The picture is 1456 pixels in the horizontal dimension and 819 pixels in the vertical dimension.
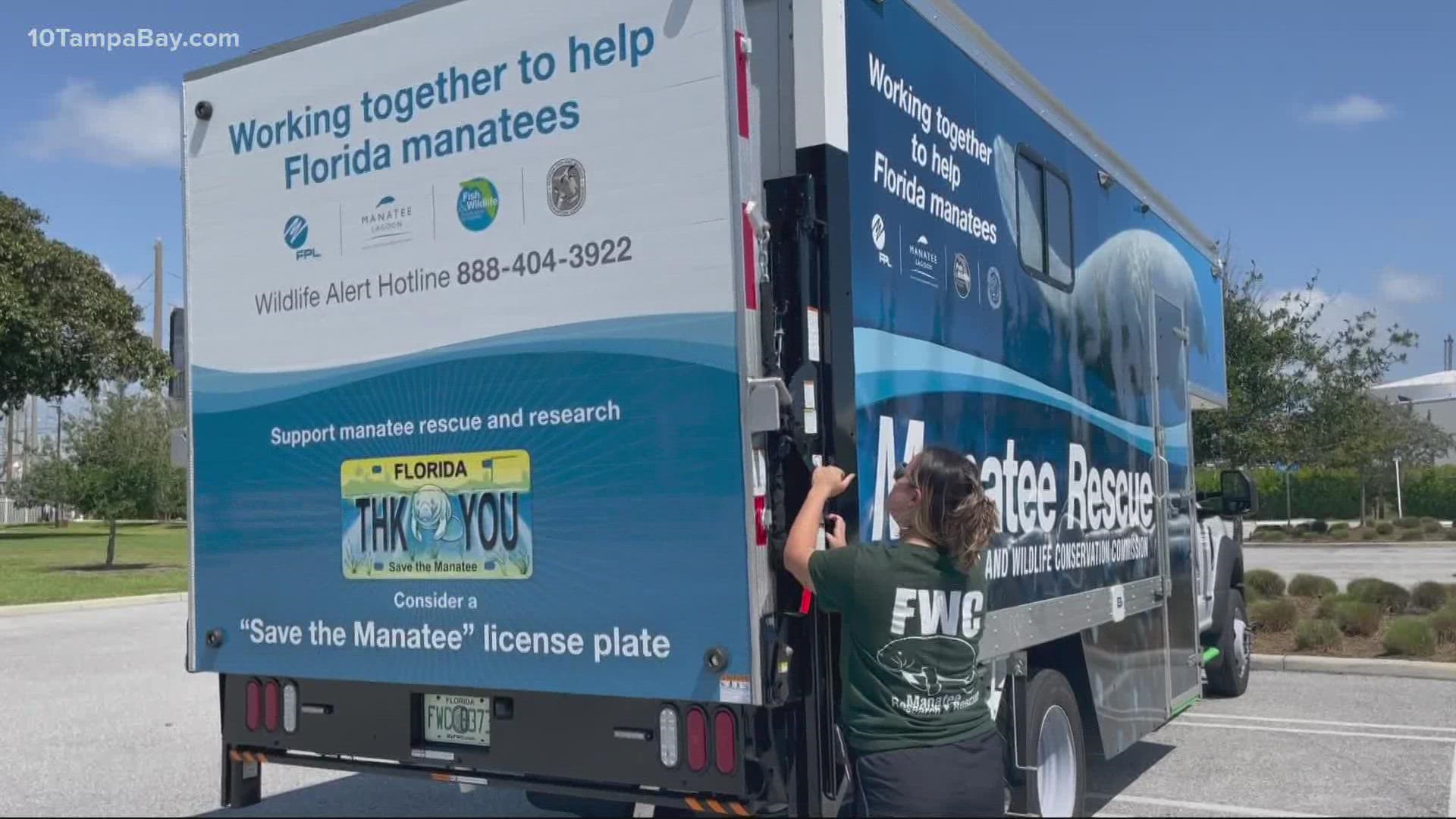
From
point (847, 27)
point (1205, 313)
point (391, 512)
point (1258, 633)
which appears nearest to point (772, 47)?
point (847, 27)

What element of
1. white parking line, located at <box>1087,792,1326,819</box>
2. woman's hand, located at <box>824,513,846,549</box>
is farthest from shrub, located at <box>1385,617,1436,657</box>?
woman's hand, located at <box>824,513,846,549</box>

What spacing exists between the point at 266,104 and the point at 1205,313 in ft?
20.4

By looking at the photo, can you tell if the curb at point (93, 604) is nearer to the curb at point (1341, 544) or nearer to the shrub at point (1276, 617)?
the shrub at point (1276, 617)

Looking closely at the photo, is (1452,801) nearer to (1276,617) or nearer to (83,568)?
(1276,617)

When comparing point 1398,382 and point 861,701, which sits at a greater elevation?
point 1398,382

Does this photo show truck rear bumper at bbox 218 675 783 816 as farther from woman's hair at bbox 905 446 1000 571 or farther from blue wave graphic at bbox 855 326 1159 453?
blue wave graphic at bbox 855 326 1159 453

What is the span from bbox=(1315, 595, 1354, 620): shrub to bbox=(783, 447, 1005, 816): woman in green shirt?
35.0 feet

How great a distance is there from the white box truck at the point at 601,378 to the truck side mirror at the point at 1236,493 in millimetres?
3773

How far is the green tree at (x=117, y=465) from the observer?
25922 millimetres

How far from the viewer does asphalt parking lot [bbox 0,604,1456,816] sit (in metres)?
6.46

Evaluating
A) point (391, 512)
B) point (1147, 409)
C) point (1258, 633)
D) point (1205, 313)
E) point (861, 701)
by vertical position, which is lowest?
point (1258, 633)

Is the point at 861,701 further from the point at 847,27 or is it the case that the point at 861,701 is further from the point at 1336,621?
the point at 1336,621

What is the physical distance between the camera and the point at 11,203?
28.8 m

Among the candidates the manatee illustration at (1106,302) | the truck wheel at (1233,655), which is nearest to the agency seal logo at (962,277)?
the manatee illustration at (1106,302)
